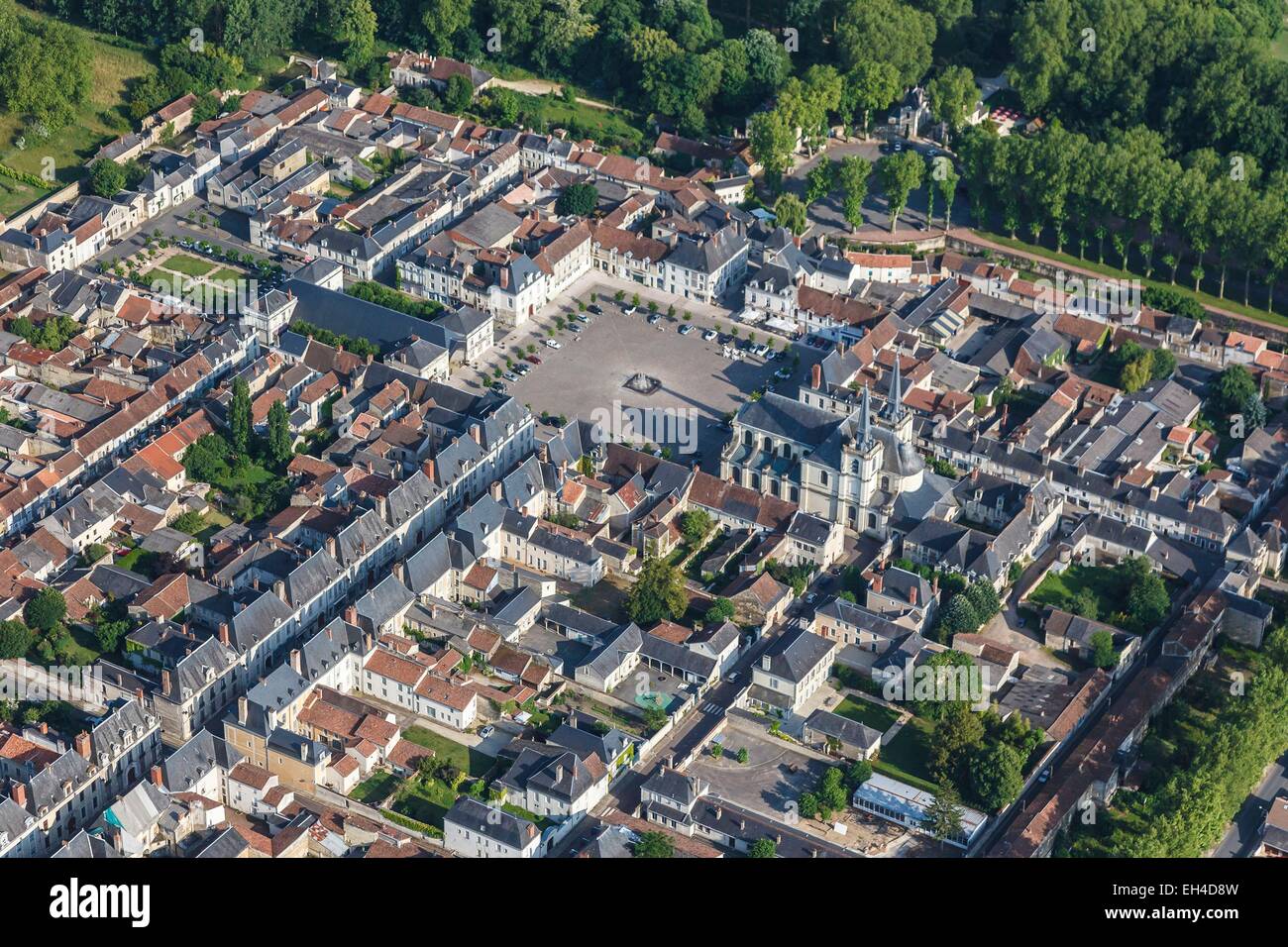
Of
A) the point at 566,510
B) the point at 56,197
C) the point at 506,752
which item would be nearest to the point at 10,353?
the point at 56,197

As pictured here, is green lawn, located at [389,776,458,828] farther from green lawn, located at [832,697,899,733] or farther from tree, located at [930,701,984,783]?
tree, located at [930,701,984,783]

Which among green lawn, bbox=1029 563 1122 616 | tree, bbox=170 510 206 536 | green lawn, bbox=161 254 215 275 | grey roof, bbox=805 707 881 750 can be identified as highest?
green lawn, bbox=161 254 215 275

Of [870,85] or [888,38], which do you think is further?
[888,38]

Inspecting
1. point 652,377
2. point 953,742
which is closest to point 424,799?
point 953,742

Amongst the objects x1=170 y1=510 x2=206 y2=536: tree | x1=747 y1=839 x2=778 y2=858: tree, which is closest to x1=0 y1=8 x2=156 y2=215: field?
x1=170 y1=510 x2=206 y2=536: tree

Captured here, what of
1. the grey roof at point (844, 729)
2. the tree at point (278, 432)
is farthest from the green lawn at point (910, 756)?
the tree at point (278, 432)

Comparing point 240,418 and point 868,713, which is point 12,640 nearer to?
point 240,418

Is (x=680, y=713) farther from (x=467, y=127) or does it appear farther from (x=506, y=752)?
(x=467, y=127)
